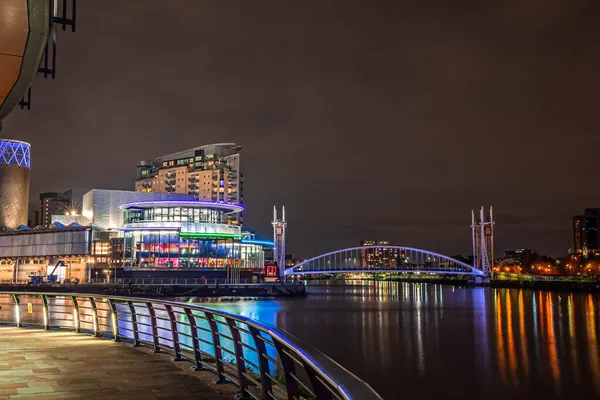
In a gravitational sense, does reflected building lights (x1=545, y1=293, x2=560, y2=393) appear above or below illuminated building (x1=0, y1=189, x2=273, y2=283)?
below

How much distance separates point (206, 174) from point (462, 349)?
484 feet

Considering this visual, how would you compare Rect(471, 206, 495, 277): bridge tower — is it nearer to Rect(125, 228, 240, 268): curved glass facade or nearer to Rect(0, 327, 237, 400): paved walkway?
Rect(125, 228, 240, 268): curved glass facade

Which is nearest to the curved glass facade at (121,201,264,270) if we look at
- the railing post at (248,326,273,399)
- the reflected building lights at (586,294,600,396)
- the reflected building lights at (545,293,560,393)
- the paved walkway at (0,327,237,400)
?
the reflected building lights at (545,293,560,393)

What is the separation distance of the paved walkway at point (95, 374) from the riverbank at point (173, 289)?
7014 centimetres

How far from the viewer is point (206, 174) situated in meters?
182

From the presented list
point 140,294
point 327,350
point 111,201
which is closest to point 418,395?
point 327,350

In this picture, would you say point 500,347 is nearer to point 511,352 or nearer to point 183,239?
point 511,352

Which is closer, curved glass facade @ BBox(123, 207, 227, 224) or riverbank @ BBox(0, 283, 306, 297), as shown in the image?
riverbank @ BBox(0, 283, 306, 297)

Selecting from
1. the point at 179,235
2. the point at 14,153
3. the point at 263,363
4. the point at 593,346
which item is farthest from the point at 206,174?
the point at 263,363

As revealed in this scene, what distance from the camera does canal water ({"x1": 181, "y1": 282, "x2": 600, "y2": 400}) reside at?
28.2 meters

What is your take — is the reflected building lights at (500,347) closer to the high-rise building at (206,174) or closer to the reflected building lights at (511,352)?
the reflected building lights at (511,352)

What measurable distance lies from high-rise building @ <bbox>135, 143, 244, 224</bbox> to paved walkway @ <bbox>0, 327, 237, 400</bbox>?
6457 inches

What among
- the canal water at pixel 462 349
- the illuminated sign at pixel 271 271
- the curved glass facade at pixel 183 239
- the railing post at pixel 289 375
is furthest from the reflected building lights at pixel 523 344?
the curved glass facade at pixel 183 239

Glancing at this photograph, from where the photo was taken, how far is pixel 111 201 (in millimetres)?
117750
